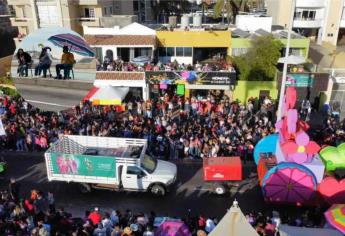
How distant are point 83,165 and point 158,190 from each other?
3982 millimetres

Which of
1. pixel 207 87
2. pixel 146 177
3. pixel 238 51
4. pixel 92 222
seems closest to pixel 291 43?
pixel 238 51

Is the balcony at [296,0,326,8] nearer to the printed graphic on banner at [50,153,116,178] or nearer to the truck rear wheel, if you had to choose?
the truck rear wheel

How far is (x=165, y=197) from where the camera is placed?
59.7 ft

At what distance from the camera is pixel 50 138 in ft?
75.5

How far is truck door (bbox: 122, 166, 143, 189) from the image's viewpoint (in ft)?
57.6

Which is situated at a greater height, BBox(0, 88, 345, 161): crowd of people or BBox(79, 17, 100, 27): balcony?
BBox(79, 17, 100, 27): balcony

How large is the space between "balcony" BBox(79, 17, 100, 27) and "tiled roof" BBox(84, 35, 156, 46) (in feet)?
27.3

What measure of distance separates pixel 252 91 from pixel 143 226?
1971 cm

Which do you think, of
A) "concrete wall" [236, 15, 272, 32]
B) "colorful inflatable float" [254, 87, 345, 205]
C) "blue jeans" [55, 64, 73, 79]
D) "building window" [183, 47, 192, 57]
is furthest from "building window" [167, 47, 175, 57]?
"blue jeans" [55, 64, 73, 79]

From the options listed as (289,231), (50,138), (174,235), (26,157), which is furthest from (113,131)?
(289,231)

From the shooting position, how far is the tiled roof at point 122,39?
31375 mm

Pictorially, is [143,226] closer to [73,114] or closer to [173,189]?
[173,189]

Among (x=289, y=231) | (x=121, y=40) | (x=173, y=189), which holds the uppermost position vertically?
(x=121, y=40)

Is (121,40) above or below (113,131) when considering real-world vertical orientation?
above
